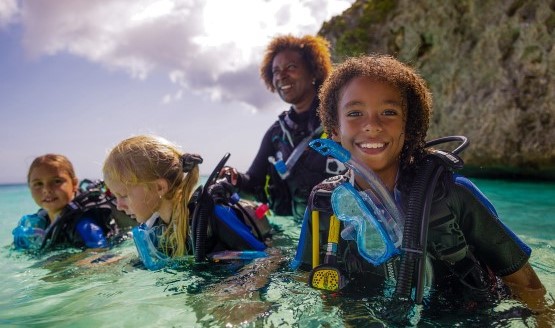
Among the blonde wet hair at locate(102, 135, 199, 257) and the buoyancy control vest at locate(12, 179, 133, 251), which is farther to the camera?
the buoyancy control vest at locate(12, 179, 133, 251)

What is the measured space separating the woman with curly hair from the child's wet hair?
1840 millimetres

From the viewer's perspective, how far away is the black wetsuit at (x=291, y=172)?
377 centimetres

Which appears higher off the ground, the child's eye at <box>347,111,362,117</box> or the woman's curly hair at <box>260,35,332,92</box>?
the woman's curly hair at <box>260,35,332,92</box>

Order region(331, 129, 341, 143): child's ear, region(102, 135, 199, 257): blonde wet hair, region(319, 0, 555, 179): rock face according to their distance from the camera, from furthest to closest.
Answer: region(319, 0, 555, 179): rock face, region(102, 135, 199, 257): blonde wet hair, region(331, 129, 341, 143): child's ear

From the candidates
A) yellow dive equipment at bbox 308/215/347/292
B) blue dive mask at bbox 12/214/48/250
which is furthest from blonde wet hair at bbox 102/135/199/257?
blue dive mask at bbox 12/214/48/250

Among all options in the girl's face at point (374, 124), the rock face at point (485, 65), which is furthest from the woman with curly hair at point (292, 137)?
the rock face at point (485, 65)

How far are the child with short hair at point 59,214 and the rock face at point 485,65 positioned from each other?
640 centimetres

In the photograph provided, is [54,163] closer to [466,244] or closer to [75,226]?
[75,226]

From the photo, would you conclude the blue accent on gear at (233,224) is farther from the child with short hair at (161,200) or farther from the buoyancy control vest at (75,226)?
the buoyancy control vest at (75,226)

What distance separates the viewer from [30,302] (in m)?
2.47

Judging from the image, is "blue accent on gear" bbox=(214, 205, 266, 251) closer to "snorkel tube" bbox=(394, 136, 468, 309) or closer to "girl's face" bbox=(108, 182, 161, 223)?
"girl's face" bbox=(108, 182, 161, 223)

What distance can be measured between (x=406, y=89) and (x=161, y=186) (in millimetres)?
1638

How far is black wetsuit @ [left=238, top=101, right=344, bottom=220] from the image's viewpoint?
3.77m

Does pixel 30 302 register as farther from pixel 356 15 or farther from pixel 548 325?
pixel 356 15
